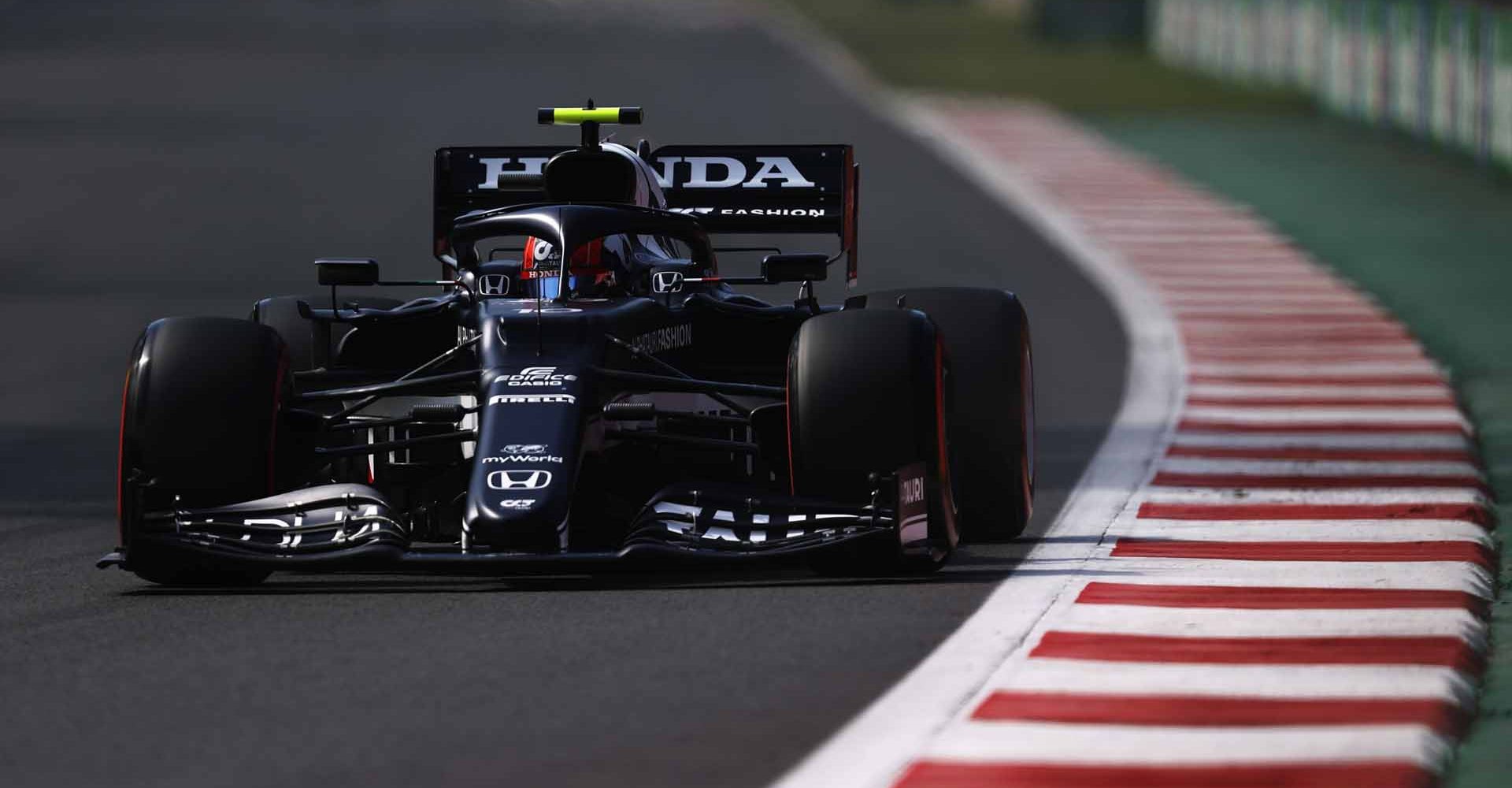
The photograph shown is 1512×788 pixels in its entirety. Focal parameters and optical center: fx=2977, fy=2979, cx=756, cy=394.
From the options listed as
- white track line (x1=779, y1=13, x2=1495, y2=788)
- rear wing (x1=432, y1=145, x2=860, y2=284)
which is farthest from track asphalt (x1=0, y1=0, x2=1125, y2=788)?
rear wing (x1=432, y1=145, x2=860, y2=284)

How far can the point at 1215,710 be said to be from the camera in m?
7.46

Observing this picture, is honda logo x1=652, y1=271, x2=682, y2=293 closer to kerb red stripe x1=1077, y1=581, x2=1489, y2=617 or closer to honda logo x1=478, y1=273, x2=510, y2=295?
honda logo x1=478, y1=273, x2=510, y2=295

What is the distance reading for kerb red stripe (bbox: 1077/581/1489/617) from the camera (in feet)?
29.8

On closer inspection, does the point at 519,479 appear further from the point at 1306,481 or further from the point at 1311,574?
the point at 1306,481

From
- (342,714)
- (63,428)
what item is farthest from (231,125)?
(342,714)

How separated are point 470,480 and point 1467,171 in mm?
20325

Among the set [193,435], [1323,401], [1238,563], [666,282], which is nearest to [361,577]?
[193,435]

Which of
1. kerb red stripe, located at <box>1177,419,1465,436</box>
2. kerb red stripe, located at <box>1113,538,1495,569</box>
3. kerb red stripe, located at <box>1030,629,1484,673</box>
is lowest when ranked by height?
kerb red stripe, located at <box>1177,419,1465,436</box>

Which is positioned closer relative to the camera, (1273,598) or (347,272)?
(1273,598)

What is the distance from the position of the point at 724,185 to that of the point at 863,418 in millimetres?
3300

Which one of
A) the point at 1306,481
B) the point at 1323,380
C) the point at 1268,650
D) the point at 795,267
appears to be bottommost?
the point at 1323,380

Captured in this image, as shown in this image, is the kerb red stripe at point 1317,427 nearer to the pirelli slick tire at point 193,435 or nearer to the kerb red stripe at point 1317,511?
the kerb red stripe at point 1317,511

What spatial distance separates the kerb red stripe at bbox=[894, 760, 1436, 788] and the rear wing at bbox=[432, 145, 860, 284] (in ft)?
18.1

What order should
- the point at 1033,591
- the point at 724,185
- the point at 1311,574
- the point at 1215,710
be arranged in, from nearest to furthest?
1. the point at 1215,710
2. the point at 1033,591
3. the point at 1311,574
4. the point at 724,185
